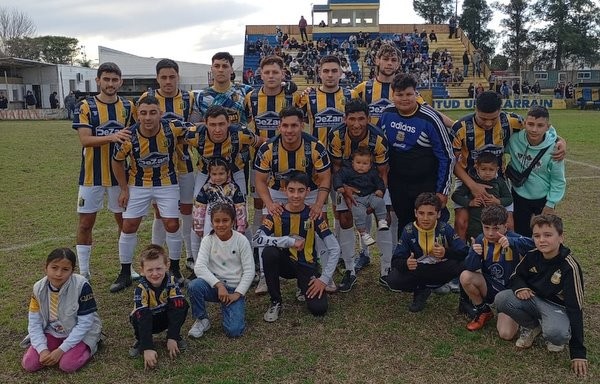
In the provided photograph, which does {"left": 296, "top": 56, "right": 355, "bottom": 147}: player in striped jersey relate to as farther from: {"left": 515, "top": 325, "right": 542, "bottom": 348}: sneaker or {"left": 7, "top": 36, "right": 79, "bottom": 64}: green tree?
{"left": 7, "top": 36, "right": 79, "bottom": 64}: green tree

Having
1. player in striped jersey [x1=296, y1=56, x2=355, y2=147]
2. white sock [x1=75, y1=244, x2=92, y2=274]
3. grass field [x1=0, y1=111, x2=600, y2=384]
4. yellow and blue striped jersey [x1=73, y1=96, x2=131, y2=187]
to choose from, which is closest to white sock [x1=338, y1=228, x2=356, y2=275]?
grass field [x1=0, y1=111, x2=600, y2=384]

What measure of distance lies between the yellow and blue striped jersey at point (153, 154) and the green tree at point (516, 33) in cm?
6104

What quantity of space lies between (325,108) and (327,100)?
8 centimetres

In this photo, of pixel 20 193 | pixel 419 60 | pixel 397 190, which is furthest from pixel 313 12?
pixel 397 190

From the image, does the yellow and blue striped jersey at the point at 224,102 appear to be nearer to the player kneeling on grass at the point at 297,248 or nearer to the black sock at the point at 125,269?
the player kneeling on grass at the point at 297,248

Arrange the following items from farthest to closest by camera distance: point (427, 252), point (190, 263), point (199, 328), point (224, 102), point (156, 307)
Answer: point (190, 263)
point (224, 102)
point (427, 252)
point (199, 328)
point (156, 307)

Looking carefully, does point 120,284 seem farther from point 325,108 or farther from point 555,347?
point 555,347

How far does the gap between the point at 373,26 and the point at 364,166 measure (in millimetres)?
42590

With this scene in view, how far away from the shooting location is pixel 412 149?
4883 millimetres

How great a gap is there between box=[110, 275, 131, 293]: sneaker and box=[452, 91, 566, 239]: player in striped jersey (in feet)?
10.2

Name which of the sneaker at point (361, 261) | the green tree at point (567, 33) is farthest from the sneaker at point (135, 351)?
the green tree at point (567, 33)

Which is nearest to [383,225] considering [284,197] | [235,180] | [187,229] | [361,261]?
[361,261]

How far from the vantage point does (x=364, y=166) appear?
15.8 feet

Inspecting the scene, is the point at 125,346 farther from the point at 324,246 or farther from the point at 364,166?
the point at 364,166
